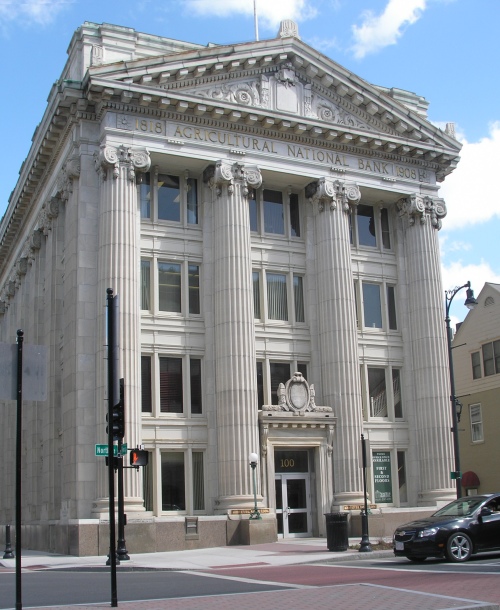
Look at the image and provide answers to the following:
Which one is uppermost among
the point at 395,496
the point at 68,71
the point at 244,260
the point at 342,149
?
the point at 68,71

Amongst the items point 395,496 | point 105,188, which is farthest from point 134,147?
point 395,496

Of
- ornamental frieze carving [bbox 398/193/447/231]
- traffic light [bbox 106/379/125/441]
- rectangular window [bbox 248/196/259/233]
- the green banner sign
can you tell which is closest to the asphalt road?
traffic light [bbox 106/379/125/441]

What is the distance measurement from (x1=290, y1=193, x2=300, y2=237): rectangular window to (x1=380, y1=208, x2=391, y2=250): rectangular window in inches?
180

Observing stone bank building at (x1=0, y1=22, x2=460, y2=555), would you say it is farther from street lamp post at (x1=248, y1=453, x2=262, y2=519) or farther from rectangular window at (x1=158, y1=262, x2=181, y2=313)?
street lamp post at (x1=248, y1=453, x2=262, y2=519)

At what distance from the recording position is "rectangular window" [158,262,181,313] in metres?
34.2

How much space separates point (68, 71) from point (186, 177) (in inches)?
282

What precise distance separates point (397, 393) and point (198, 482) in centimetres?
1053

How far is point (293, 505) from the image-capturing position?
113ft

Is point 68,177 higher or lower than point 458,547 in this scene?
higher

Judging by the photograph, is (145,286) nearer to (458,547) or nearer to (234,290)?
(234,290)

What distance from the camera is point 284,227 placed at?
123 ft

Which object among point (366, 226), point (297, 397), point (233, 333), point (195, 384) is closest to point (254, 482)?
point (297, 397)

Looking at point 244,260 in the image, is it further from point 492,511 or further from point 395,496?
point 492,511

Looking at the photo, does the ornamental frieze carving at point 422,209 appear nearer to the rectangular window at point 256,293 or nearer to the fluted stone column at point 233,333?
the fluted stone column at point 233,333
